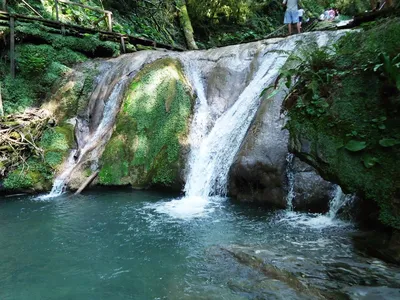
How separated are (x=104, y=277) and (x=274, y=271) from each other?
7.06 feet

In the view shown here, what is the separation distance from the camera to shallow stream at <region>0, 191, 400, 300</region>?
12.5 feet

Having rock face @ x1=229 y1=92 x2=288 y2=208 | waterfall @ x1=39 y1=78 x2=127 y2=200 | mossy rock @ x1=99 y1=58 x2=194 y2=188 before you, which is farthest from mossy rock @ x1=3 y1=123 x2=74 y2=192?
rock face @ x1=229 y1=92 x2=288 y2=208

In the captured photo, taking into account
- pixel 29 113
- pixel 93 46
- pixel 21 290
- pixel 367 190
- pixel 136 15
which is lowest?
pixel 21 290

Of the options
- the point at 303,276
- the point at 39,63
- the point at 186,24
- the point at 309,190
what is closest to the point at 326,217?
the point at 309,190

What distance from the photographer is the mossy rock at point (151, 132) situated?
9.31m

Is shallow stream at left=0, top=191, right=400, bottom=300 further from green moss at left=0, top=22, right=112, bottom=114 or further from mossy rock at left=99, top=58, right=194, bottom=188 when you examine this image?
green moss at left=0, top=22, right=112, bottom=114

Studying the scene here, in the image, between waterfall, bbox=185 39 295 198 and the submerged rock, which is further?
waterfall, bbox=185 39 295 198

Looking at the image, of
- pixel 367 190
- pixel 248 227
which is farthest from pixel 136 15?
pixel 367 190

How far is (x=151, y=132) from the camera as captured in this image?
32.3ft

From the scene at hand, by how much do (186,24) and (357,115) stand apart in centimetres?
1579

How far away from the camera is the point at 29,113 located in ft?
36.0

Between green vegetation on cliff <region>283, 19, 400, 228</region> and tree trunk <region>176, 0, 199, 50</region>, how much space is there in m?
14.0

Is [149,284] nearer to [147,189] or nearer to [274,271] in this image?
[274,271]

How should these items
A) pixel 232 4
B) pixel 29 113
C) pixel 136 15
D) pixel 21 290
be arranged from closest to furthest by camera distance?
pixel 21 290 → pixel 29 113 → pixel 232 4 → pixel 136 15
